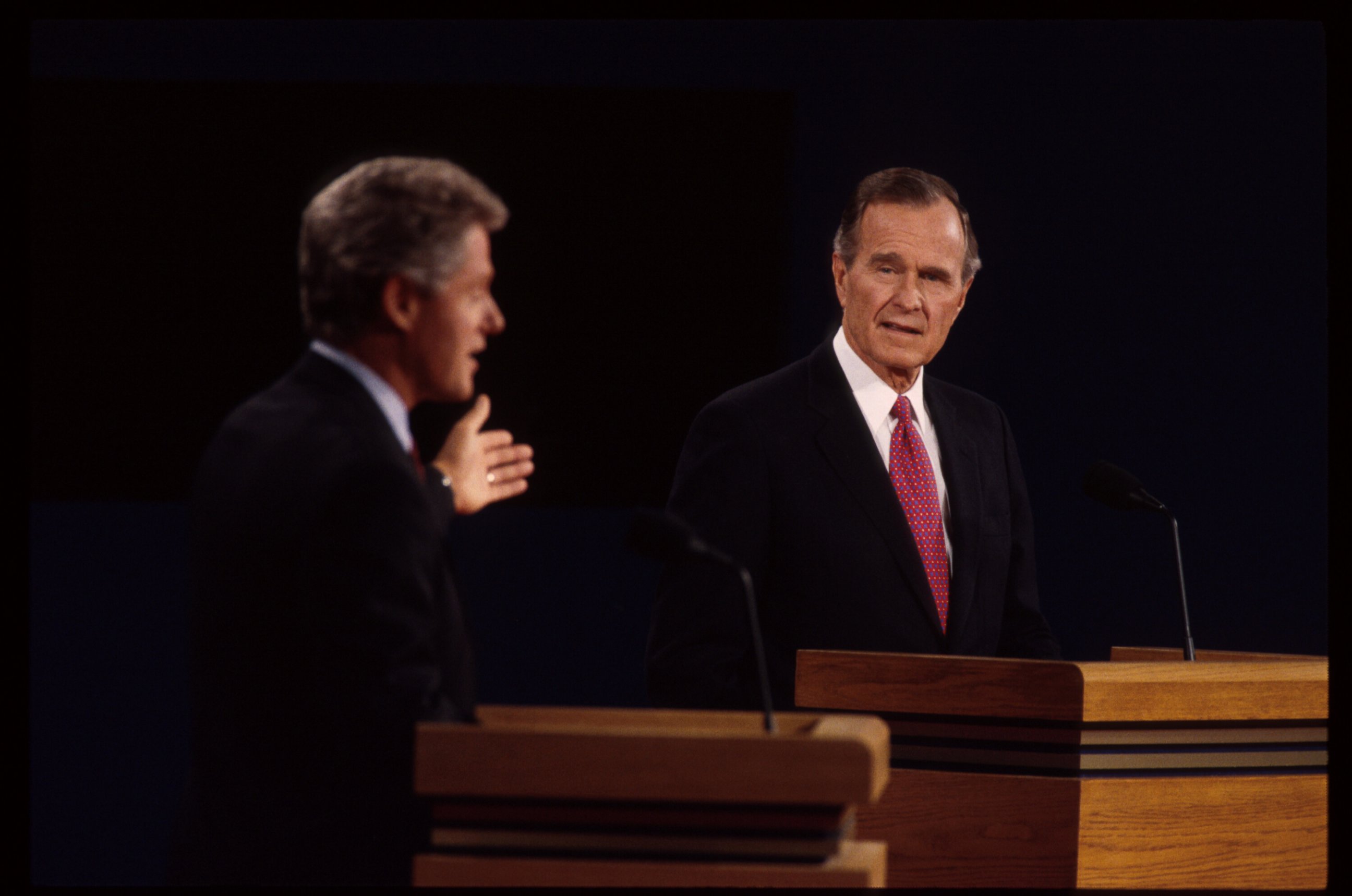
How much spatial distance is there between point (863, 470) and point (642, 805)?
1299 millimetres

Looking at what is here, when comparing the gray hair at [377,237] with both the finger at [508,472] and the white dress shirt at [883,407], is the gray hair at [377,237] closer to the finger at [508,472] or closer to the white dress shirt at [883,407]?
the finger at [508,472]

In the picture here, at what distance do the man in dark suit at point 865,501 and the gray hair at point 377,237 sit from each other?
0.96 meters

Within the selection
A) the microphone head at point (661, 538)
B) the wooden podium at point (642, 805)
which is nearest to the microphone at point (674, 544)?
the microphone head at point (661, 538)

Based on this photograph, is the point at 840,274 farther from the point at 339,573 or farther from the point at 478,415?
the point at 339,573

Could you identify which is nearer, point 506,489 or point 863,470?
point 506,489

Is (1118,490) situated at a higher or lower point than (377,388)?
lower

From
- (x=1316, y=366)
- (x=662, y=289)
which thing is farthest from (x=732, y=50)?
(x=1316, y=366)

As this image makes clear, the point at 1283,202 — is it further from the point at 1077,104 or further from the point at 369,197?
the point at 369,197

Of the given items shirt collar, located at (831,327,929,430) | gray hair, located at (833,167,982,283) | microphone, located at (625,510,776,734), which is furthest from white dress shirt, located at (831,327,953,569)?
microphone, located at (625,510,776,734)

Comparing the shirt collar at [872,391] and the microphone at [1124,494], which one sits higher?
the shirt collar at [872,391]

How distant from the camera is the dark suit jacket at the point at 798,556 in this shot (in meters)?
2.60

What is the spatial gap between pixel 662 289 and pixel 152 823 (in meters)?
1.88

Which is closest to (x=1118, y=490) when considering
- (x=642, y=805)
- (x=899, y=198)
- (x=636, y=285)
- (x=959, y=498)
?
(x=959, y=498)

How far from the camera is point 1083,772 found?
2.13m
